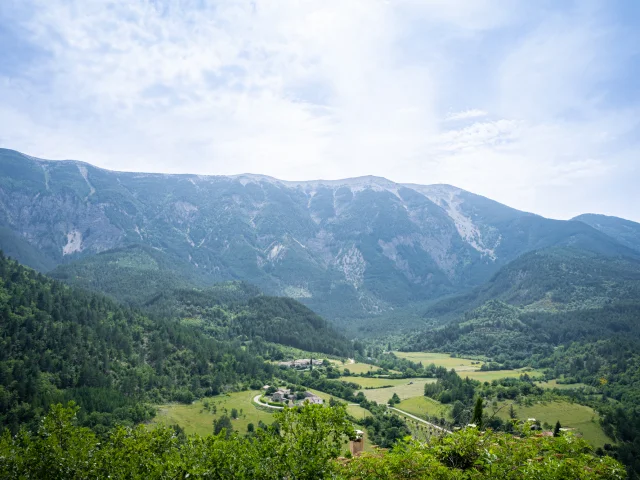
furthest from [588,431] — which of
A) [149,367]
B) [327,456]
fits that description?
[149,367]

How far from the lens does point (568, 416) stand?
4663 inches

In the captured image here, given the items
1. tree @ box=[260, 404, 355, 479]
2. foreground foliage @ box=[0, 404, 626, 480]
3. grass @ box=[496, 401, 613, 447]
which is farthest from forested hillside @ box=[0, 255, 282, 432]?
grass @ box=[496, 401, 613, 447]

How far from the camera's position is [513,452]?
105 feet

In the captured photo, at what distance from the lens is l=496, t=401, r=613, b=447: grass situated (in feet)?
350

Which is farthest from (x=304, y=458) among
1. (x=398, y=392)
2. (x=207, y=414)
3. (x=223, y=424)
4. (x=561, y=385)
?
(x=561, y=385)

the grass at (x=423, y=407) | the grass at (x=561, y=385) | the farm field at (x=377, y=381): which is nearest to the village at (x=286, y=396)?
the grass at (x=423, y=407)

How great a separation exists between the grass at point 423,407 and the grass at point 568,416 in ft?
55.7

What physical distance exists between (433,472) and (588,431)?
10439cm

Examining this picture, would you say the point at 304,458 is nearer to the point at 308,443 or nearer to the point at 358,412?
the point at 308,443

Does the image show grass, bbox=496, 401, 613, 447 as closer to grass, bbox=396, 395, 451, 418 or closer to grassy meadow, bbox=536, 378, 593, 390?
grass, bbox=396, 395, 451, 418

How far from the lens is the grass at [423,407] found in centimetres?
12946

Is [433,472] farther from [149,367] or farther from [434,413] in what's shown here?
[149,367]

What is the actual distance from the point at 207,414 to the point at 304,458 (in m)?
107

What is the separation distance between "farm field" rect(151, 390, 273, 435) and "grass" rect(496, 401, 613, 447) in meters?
72.0
